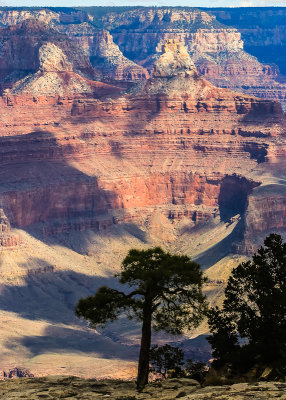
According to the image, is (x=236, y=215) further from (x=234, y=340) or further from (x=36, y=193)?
(x=234, y=340)

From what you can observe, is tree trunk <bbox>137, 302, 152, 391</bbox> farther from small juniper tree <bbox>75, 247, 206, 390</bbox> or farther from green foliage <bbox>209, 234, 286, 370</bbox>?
green foliage <bbox>209, 234, 286, 370</bbox>

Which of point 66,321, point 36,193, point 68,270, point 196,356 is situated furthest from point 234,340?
point 36,193

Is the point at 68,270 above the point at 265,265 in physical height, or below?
above

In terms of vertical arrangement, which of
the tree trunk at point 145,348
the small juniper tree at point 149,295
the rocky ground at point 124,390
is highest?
the small juniper tree at point 149,295

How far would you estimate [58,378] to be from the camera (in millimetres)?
70688

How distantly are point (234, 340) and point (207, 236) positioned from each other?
130 meters

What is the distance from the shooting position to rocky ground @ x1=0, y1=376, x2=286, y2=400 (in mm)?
57469

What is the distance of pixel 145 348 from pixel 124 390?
115 inches

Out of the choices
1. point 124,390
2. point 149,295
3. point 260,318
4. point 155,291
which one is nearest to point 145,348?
point 124,390

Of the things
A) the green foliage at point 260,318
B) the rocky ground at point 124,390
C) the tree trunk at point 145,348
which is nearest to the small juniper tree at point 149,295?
the tree trunk at point 145,348

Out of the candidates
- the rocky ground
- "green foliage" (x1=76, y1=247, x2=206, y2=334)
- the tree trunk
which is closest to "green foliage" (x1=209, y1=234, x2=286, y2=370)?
"green foliage" (x1=76, y1=247, x2=206, y2=334)

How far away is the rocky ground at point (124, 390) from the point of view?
57.5 metres

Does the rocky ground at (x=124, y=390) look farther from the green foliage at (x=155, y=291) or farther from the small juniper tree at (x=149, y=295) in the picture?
the green foliage at (x=155, y=291)

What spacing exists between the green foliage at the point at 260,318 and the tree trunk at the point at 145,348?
4863 mm
